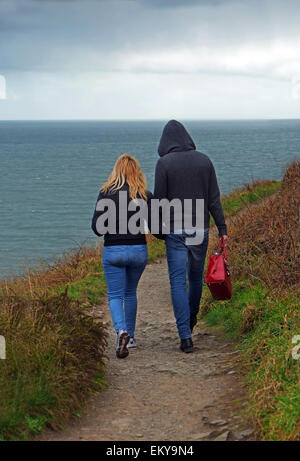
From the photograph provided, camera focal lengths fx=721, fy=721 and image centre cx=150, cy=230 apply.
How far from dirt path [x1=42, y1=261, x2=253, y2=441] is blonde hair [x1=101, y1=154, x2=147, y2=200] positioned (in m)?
1.65

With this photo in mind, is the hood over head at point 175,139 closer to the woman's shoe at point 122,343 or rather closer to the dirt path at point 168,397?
the woman's shoe at point 122,343

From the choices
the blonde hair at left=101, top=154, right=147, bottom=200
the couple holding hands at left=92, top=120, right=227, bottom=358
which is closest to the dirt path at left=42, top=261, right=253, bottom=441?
the couple holding hands at left=92, top=120, right=227, bottom=358

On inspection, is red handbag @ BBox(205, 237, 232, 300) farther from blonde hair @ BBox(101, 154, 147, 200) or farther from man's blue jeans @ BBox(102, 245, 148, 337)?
blonde hair @ BBox(101, 154, 147, 200)

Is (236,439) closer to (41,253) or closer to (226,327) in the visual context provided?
(226,327)

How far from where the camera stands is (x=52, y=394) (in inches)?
212

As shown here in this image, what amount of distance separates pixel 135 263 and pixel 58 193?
44676 millimetres

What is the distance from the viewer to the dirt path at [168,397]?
5250 millimetres

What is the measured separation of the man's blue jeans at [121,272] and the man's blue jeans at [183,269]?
0.92ft

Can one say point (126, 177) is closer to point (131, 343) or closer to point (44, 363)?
point (131, 343)

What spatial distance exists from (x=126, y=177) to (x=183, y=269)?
3.50ft

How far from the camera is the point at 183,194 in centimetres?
684

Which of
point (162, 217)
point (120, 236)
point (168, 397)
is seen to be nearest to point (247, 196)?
point (162, 217)

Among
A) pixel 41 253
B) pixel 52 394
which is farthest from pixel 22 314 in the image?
pixel 41 253

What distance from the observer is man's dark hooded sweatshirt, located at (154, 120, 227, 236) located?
6.85 m
